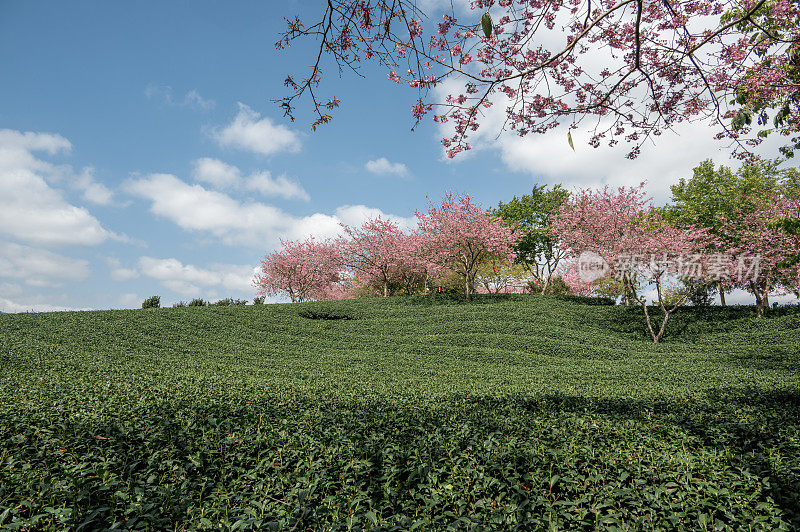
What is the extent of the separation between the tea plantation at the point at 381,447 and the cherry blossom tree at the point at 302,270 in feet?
87.5

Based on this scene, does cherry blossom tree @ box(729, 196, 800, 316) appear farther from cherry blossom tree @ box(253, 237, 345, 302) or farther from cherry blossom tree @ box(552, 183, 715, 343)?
cherry blossom tree @ box(253, 237, 345, 302)

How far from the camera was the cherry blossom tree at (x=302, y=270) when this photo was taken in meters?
39.8

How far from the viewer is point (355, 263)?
124ft

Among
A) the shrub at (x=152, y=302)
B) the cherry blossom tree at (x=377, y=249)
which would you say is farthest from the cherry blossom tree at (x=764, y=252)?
the shrub at (x=152, y=302)

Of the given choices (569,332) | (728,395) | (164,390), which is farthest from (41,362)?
(569,332)

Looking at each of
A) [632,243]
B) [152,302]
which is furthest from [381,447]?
[152,302]

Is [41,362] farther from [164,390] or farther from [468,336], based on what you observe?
[468,336]

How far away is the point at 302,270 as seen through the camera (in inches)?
1678

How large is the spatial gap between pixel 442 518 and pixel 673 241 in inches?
929

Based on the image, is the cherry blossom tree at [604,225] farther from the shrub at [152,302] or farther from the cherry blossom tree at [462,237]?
the shrub at [152,302]

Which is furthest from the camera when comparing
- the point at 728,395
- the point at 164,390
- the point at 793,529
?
the point at 728,395

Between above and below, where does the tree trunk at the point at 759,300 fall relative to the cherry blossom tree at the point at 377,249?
below

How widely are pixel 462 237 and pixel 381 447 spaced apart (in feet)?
86.3

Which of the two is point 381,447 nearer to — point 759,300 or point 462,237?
point 462,237
